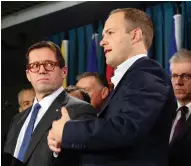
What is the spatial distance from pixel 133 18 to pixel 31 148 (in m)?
0.63

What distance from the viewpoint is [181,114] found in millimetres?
2117

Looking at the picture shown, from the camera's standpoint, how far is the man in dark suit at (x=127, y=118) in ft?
4.12

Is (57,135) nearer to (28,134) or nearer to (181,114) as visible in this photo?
(28,134)

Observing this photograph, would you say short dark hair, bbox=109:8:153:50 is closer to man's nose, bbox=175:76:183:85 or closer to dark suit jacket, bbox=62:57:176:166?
dark suit jacket, bbox=62:57:176:166

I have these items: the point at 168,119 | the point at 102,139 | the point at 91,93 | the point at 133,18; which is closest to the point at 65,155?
the point at 102,139

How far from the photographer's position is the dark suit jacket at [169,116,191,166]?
5.94ft

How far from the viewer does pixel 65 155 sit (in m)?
1.49

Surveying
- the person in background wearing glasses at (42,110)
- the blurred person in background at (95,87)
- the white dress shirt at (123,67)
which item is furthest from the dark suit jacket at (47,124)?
the blurred person in background at (95,87)

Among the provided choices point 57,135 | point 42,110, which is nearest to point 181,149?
point 42,110

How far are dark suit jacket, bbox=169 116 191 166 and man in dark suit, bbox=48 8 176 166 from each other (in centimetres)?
45

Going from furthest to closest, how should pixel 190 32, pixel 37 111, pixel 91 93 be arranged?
pixel 190 32, pixel 91 93, pixel 37 111

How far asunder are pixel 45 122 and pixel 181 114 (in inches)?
30.9

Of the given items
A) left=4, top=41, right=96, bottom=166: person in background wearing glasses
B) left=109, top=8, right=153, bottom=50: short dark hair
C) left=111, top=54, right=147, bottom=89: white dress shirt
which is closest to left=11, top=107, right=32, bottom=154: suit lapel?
left=4, top=41, right=96, bottom=166: person in background wearing glasses

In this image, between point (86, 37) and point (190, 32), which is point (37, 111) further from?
point (86, 37)
